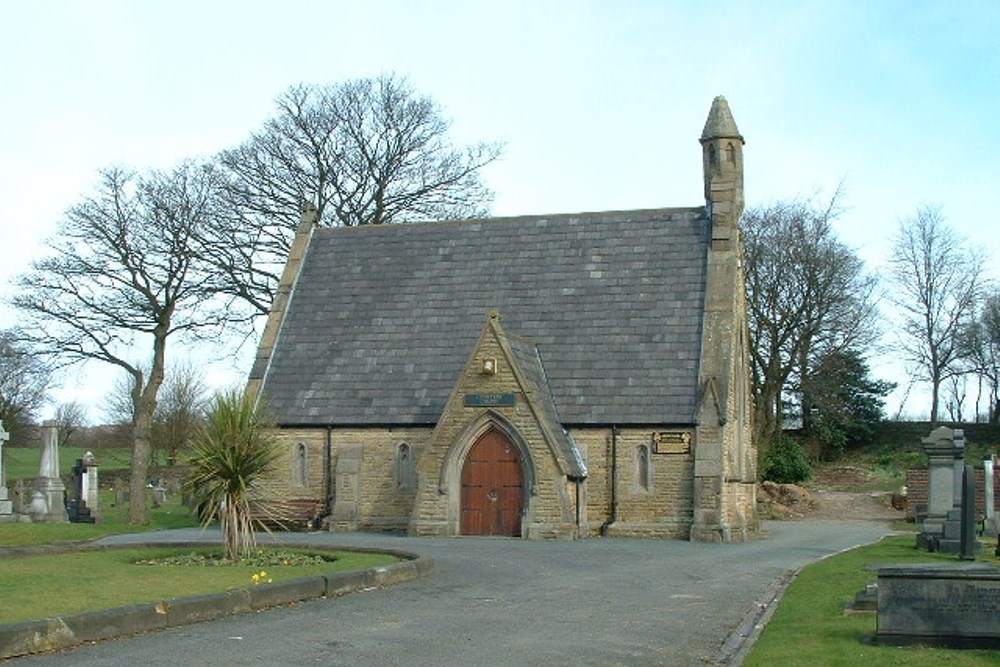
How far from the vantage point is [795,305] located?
55062 mm

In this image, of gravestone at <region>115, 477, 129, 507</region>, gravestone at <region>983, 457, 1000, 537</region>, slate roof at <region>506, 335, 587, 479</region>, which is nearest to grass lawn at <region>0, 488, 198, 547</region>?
gravestone at <region>115, 477, 129, 507</region>

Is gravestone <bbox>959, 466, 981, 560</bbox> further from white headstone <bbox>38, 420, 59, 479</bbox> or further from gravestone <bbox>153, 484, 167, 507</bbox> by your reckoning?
gravestone <bbox>153, 484, 167, 507</bbox>

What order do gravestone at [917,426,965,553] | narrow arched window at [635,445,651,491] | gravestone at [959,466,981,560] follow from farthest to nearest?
narrow arched window at [635,445,651,491], gravestone at [917,426,965,553], gravestone at [959,466,981,560]

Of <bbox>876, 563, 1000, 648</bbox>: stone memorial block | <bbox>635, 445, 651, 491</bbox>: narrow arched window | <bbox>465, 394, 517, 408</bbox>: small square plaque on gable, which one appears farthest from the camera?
<bbox>635, 445, 651, 491</bbox>: narrow arched window

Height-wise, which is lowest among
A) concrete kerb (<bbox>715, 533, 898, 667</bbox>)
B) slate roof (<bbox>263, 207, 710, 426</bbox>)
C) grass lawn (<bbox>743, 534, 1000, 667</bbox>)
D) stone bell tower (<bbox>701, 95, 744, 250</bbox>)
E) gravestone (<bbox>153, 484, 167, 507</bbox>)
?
gravestone (<bbox>153, 484, 167, 507</bbox>)

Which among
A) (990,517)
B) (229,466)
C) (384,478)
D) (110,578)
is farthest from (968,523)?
(384,478)

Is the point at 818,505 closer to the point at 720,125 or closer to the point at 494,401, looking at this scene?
the point at 720,125

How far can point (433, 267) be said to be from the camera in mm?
38281

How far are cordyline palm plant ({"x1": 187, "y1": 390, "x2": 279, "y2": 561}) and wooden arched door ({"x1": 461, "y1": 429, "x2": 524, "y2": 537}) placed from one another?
11.6 metres

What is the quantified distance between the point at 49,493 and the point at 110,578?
24.1m

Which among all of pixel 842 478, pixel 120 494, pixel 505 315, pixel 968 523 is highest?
pixel 505 315

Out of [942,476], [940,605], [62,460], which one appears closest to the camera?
[940,605]

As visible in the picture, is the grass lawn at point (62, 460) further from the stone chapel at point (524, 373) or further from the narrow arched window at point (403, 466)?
the narrow arched window at point (403, 466)

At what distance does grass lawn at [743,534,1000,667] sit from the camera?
12.0 m
